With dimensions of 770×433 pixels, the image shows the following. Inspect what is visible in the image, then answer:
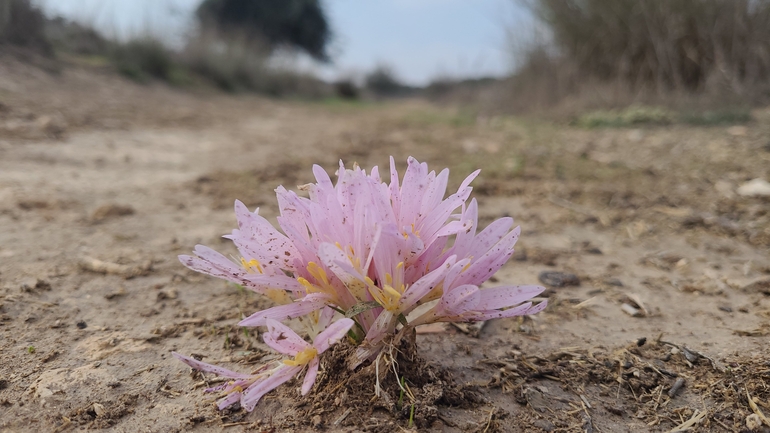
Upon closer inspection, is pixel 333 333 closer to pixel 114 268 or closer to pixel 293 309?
pixel 293 309

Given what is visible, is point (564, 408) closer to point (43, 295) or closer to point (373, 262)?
point (373, 262)

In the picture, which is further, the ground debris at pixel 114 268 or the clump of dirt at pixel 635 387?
the ground debris at pixel 114 268

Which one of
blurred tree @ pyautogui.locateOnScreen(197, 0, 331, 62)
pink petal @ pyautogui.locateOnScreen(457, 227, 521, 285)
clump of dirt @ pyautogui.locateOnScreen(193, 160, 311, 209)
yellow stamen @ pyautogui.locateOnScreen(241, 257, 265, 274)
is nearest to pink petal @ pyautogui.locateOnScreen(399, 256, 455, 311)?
pink petal @ pyautogui.locateOnScreen(457, 227, 521, 285)

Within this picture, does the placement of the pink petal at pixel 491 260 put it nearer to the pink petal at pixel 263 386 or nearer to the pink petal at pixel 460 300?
the pink petal at pixel 460 300

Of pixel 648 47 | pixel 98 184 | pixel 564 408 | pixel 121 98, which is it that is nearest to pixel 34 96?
pixel 121 98

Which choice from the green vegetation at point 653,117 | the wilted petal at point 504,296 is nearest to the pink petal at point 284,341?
the wilted petal at point 504,296

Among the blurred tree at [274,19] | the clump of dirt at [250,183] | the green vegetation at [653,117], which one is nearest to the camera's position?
the clump of dirt at [250,183]

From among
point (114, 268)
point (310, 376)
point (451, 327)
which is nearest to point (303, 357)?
point (310, 376)
